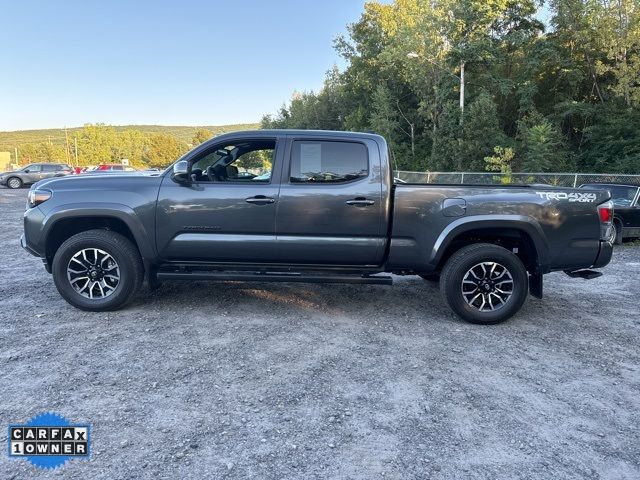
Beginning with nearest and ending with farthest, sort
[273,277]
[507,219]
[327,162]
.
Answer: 1. [507,219]
2. [273,277]
3. [327,162]

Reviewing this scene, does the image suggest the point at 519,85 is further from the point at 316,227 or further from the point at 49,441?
the point at 49,441

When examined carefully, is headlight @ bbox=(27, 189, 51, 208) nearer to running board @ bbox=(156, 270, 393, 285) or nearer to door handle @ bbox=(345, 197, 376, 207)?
running board @ bbox=(156, 270, 393, 285)

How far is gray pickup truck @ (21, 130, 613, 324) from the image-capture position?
4.64 meters

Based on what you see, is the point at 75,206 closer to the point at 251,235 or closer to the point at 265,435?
the point at 251,235

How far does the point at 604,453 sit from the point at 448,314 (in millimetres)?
2544

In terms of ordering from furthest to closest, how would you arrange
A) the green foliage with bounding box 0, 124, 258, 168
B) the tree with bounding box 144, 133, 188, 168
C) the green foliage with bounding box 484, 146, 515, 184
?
1. the tree with bounding box 144, 133, 188, 168
2. the green foliage with bounding box 0, 124, 258, 168
3. the green foliage with bounding box 484, 146, 515, 184

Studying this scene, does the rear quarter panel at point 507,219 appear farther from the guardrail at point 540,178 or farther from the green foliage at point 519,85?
the green foliage at point 519,85

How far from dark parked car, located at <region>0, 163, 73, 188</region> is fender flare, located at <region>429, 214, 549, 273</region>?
101 ft

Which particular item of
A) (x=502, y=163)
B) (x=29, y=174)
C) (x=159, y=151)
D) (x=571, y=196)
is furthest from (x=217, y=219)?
(x=159, y=151)

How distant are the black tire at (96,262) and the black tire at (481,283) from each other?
3281 mm

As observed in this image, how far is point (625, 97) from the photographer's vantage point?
80.1 feet

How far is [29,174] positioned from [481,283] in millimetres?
33333

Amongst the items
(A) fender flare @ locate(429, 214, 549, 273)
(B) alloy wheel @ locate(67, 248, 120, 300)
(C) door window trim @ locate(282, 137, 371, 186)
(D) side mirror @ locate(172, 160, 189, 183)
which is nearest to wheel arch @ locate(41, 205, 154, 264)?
(B) alloy wheel @ locate(67, 248, 120, 300)

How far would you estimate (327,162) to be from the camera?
4887 mm
